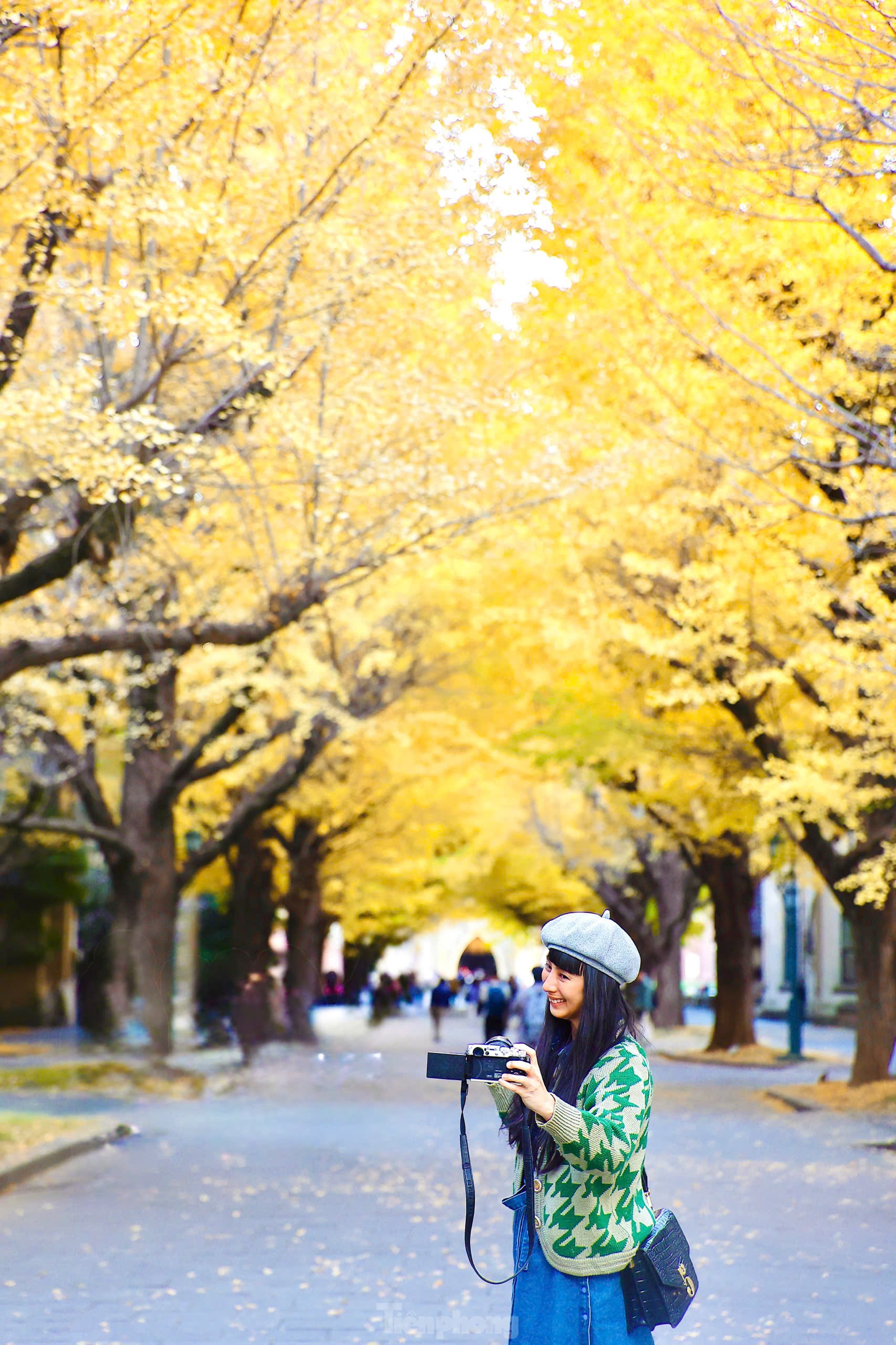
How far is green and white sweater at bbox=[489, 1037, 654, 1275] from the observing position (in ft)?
12.3

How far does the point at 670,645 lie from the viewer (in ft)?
63.6

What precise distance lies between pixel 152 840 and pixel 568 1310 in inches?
877

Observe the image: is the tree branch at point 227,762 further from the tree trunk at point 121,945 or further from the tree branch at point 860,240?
the tree branch at point 860,240

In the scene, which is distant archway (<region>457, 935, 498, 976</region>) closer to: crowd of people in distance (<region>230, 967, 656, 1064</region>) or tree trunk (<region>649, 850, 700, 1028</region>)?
crowd of people in distance (<region>230, 967, 656, 1064</region>)

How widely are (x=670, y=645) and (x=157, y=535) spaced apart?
6.18 metres

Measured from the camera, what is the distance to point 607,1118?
3.76m

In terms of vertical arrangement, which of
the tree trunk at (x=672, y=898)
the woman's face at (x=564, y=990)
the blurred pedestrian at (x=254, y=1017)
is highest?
the tree trunk at (x=672, y=898)

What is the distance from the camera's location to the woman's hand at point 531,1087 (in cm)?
364

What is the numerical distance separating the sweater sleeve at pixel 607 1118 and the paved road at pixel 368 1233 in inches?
161

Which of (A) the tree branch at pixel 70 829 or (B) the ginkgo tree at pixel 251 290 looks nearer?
(B) the ginkgo tree at pixel 251 290

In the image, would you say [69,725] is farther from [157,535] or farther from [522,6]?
[522,6]

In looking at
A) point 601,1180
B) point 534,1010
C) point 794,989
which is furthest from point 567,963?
point 794,989

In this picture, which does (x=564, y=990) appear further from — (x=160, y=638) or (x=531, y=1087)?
(x=160, y=638)

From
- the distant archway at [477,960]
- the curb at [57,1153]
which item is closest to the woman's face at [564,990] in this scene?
the curb at [57,1153]
